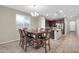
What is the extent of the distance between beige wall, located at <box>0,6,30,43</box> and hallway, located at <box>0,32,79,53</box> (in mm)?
264

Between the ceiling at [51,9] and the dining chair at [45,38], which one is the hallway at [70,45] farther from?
the ceiling at [51,9]

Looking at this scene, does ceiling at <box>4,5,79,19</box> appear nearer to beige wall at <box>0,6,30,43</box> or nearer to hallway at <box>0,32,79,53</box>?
beige wall at <box>0,6,30,43</box>

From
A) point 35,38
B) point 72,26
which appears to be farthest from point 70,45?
point 35,38

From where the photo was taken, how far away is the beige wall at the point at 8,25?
139 inches

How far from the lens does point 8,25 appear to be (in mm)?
3736

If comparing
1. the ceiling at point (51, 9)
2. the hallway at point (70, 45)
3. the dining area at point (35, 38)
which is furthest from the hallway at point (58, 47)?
the ceiling at point (51, 9)

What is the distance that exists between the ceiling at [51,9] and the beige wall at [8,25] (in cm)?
28

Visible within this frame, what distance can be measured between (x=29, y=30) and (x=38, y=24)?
418 millimetres

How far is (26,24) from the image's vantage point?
3.57m

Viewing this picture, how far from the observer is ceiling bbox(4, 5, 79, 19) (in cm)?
318

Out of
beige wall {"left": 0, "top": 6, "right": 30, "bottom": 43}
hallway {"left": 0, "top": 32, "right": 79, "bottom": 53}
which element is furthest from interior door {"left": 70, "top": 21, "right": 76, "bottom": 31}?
beige wall {"left": 0, "top": 6, "right": 30, "bottom": 43}
